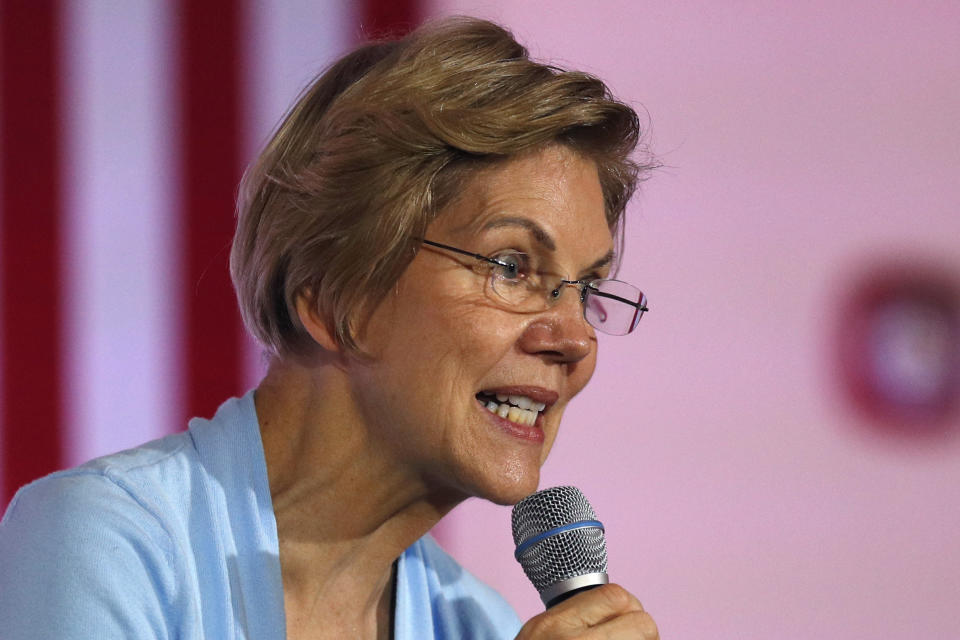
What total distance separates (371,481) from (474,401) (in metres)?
0.19

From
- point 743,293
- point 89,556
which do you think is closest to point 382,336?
point 89,556

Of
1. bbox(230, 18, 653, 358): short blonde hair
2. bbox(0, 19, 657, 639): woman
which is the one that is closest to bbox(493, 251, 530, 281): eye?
bbox(0, 19, 657, 639): woman

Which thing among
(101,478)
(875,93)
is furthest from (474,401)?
(875,93)

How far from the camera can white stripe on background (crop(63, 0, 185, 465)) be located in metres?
2.12

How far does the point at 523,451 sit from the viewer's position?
1359mm

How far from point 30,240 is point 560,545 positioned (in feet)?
4.49

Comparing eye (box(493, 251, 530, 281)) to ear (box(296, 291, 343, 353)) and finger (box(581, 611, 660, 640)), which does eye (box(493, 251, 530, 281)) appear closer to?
ear (box(296, 291, 343, 353))

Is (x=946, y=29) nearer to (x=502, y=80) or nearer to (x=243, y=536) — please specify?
(x=502, y=80)

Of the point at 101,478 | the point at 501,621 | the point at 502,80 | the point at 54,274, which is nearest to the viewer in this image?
the point at 101,478

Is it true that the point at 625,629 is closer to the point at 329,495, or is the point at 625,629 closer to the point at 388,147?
the point at 329,495

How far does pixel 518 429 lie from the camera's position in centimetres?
137

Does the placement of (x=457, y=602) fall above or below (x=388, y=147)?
below

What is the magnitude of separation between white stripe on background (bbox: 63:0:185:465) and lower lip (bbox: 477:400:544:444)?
3.40 feet

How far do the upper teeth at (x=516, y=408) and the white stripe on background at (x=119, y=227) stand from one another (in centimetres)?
102
